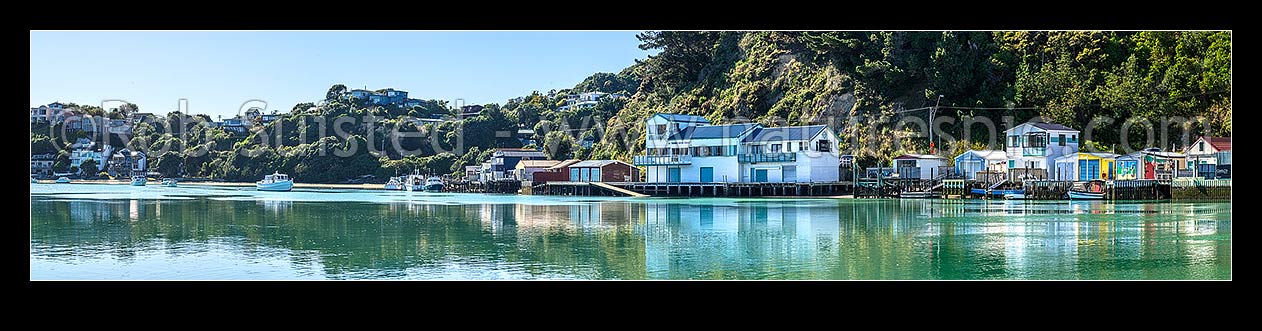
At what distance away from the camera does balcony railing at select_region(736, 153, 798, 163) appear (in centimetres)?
4147

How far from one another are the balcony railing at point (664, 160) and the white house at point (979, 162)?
11314 mm

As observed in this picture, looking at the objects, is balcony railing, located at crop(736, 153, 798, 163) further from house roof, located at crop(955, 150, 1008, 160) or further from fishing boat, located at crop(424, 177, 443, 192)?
fishing boat, located at crop(424, 177, 443, 192)

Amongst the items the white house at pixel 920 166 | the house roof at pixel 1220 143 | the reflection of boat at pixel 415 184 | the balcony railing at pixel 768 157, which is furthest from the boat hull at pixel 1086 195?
the reflection of boat at pixel 415 184

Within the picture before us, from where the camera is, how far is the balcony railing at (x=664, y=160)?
148 ft

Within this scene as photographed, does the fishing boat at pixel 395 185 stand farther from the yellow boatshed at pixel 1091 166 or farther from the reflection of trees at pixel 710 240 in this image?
the yellow boatshed at pixel 1091 166

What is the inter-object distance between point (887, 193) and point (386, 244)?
80.7ft

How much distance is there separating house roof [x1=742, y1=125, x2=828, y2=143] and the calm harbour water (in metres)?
14.5

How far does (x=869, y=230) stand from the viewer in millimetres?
20016

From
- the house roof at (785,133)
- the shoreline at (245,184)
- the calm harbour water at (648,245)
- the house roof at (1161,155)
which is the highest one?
the house roof at (785,133)

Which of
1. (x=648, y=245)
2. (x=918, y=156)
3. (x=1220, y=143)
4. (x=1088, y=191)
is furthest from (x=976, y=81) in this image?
(x=648, y=245)

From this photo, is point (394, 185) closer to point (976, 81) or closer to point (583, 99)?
point (583, 99)

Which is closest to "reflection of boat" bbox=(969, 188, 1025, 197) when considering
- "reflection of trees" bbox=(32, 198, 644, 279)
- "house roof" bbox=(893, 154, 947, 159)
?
"house roof" bbox=(893, 154, 947, 159)
